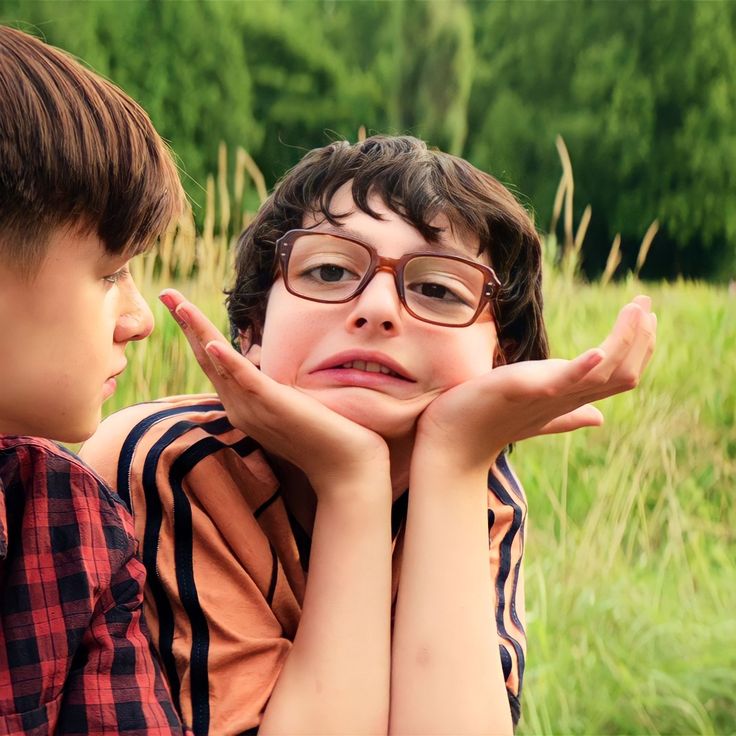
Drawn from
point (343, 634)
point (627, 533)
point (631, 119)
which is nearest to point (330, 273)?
point (343, 634)

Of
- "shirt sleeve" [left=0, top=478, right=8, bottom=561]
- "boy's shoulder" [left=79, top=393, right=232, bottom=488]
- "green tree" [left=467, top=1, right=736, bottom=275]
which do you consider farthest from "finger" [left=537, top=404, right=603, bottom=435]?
"green tree" [left=467, top=1, right=736, bottom=275]

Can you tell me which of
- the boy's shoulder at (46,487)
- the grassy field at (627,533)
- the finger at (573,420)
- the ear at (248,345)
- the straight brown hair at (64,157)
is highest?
the straight brown hair at (64,157)

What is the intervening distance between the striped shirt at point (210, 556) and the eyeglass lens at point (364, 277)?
30 centimetres

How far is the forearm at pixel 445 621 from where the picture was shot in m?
1.58

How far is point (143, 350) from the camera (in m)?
3.28

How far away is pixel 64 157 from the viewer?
1348mm

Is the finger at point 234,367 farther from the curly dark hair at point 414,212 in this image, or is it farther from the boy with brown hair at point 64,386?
the curly dark hair at point 414,212

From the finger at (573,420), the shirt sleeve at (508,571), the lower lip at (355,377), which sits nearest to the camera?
the lower lip at (355,377)

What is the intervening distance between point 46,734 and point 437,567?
0.64 metres

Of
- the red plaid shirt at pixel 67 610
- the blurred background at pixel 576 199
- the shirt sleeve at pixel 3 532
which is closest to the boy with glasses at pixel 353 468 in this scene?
the red plaid shirt at pixel 67 610

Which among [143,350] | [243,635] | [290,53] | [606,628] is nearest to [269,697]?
[243,635]

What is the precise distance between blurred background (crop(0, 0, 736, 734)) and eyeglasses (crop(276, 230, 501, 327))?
50 centimetres

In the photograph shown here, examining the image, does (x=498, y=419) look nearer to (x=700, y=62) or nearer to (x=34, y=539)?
(x=34, y=539)

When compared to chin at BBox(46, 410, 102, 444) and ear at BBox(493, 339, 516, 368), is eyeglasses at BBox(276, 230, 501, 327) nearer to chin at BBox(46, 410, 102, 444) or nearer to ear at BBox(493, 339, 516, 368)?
ear at BBox(493, 339, 516, 368)
